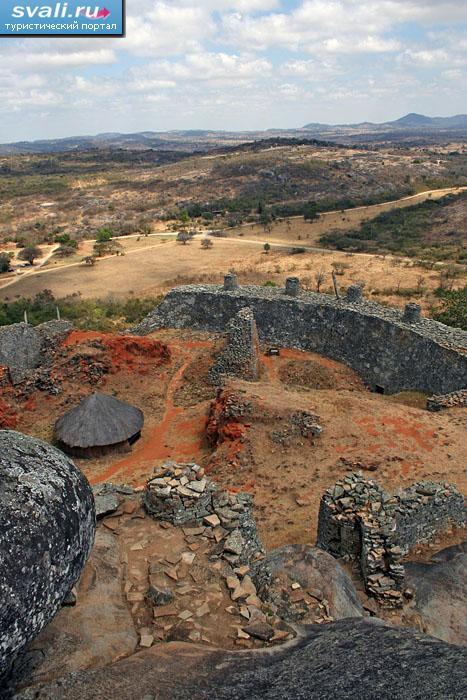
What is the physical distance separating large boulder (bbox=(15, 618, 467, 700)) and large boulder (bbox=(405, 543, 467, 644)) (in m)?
3.15

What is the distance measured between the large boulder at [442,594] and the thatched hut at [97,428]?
8772 mm

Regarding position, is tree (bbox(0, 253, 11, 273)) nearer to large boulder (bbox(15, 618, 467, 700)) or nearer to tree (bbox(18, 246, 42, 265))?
tree (bbox(18, 246, 42, 265))

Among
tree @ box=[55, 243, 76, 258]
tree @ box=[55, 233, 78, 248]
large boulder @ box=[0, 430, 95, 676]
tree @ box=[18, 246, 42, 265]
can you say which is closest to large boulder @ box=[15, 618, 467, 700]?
large boulder @ box=[0, 430, 95, 676]

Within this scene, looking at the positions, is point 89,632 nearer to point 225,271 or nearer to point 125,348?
point 125,348

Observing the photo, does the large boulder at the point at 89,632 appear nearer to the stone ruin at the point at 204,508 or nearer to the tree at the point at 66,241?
the stone ruin at the point at 204,508

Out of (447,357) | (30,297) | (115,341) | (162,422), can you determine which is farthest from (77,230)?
(447,357)

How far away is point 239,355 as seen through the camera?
17422 millimetres

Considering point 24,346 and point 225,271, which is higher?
point 24,346

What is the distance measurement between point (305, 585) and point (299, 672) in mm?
2612

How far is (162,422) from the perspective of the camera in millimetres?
16047

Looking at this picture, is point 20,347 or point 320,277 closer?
point 20,347

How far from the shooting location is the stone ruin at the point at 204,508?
24.3 ft

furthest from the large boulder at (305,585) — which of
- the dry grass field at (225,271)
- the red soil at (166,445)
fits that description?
the dry grass field at (225,271)

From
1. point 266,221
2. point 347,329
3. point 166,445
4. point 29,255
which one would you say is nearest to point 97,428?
point 166,445
